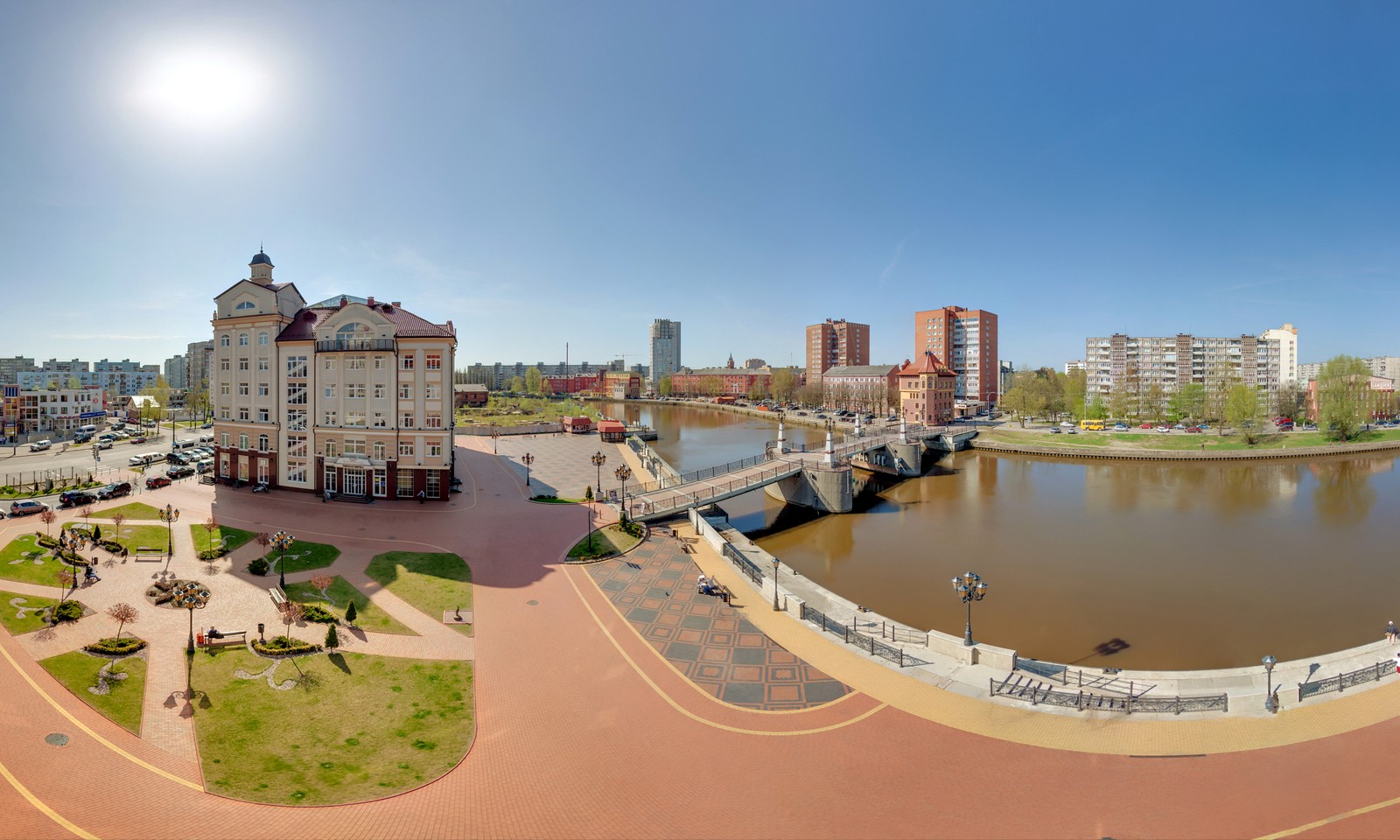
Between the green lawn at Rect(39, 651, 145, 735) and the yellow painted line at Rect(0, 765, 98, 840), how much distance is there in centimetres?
179

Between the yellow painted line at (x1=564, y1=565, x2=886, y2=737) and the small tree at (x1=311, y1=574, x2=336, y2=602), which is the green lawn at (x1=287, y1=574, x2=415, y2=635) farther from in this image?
the yellow painted line at (x1=564, y1=565, x2=886, y2=737)

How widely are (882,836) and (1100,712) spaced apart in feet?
24.9

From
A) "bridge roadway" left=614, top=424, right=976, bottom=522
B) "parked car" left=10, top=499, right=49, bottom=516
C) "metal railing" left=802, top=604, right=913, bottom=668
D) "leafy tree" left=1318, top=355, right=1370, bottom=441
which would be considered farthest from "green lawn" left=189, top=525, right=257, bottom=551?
"leafy tree" left=1318, top=355, right=1370, bottom=441

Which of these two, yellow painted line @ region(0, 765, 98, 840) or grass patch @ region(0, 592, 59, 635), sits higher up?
grass patch @ region(0, 592, 59, 635)

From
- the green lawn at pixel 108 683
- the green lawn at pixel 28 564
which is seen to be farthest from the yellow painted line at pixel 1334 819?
the green lawn at pixel 28 564

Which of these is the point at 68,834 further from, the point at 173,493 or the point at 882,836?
the point at 173,493

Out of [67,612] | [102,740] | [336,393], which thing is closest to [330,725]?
[102,740]

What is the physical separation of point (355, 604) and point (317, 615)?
4.65 feet

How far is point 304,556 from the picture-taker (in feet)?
81.0

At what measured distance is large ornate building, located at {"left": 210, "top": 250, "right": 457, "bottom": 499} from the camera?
35625 millimetres

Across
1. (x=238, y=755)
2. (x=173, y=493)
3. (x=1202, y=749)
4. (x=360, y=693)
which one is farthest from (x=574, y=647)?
(x=173, y=493)

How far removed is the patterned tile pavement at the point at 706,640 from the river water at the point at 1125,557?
301 inches

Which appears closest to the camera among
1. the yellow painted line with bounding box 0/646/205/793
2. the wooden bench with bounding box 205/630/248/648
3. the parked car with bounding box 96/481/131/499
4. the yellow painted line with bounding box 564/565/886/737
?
the yellow painted line with bounding box 0/646/205/793

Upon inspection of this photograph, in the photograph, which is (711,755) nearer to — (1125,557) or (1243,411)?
(1125,557)
